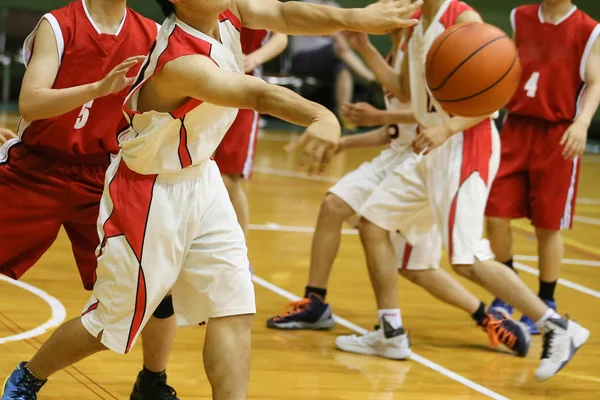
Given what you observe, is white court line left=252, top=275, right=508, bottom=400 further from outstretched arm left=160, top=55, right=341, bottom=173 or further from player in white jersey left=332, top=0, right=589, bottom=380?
outstretched arm left=160, top=55, right=341, bottom=173

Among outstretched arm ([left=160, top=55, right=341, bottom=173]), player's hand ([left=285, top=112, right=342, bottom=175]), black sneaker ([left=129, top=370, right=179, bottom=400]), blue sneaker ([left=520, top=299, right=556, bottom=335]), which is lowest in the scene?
blue sneaker ([left=520, top=299, right=556, bottom=335])

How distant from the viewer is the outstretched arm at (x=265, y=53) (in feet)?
19.9

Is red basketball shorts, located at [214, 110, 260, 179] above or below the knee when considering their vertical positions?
above

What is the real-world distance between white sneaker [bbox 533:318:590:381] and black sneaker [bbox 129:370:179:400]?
5.66 ft

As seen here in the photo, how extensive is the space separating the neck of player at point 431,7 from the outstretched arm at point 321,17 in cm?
132

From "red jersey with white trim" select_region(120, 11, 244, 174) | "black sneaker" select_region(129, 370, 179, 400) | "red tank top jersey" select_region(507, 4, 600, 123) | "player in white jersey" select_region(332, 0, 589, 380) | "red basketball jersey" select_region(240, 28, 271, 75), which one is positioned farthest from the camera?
"red basketball jersey" select_region(240, 28, 271, 75)

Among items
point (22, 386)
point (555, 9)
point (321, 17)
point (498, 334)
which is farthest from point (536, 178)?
point (22, 386)

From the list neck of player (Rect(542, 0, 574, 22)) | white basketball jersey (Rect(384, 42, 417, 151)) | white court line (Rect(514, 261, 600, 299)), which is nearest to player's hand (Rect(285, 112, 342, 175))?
white basketball jersey (Rect(384, 42, 417, 151))

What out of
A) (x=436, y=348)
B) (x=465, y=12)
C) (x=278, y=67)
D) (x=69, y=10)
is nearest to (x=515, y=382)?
(x=436, y=348)

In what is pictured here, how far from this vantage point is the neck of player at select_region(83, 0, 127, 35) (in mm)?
4074

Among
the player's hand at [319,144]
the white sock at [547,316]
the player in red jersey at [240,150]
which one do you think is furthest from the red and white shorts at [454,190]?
the player's hand at [319,144]

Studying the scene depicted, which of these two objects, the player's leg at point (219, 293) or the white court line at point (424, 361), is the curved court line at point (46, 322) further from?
the player's leg at point (219, 293)

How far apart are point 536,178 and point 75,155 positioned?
9.22ft

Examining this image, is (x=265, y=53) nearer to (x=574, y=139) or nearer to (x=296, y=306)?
(x=296, y=306)
